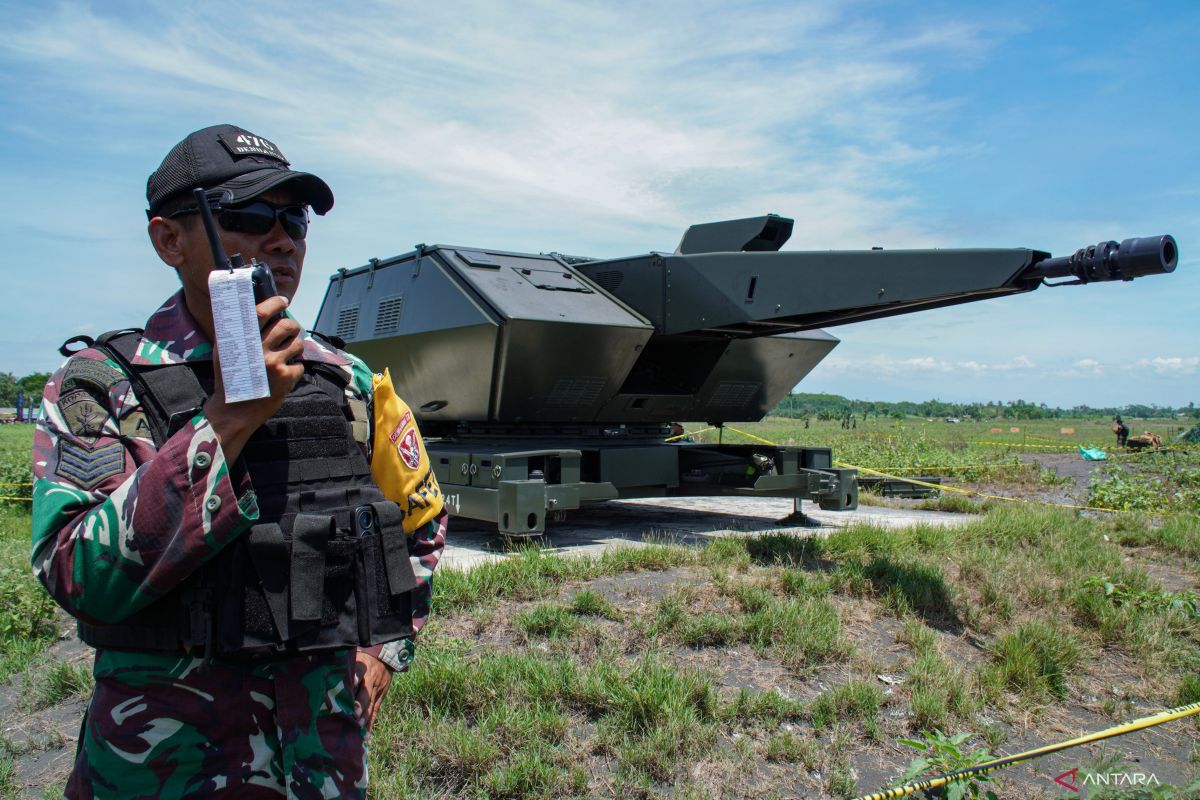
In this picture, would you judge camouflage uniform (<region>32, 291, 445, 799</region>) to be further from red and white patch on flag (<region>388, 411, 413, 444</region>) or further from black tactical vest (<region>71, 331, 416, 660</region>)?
red and white patch on flag (<region>388, 411, 413, 444</region>)

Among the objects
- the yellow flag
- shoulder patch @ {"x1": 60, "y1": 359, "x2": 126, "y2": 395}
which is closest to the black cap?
shoulder patch @ {"x1": 60, "y1": 359, "x2": 126, "y2": 395}

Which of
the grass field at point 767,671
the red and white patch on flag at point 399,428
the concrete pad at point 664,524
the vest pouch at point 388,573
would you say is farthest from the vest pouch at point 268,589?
the concrete pad at point 664,524

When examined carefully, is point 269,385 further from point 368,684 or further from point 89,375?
point 368,684

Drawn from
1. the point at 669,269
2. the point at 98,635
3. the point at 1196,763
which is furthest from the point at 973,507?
the point at 98,635

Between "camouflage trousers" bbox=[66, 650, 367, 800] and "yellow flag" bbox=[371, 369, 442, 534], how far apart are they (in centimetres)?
41

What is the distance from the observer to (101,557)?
1474 millimetres

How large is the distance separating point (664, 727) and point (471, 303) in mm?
4356

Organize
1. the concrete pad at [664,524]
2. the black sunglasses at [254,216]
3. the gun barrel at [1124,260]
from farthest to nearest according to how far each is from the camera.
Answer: the concrete pad at [664,524] → the gun barrel at [1124,260] → the black sunglasses at [254,216]

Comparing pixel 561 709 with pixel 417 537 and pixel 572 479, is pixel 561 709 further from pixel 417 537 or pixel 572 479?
pixel 572 479

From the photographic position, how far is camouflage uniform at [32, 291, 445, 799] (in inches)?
58.7

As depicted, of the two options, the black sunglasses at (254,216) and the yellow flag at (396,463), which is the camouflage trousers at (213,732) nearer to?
the yellow flag at (396,463)

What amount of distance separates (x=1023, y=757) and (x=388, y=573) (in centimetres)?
269

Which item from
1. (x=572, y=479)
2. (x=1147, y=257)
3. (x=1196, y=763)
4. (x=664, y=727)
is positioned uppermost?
(x=1147, y=257)

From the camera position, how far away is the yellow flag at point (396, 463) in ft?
6.69
